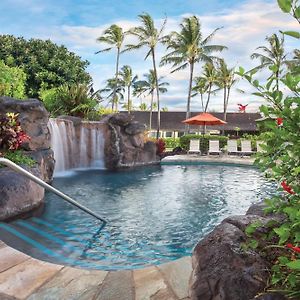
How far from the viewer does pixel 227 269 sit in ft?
8.47

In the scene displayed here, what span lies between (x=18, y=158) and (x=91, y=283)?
702cm

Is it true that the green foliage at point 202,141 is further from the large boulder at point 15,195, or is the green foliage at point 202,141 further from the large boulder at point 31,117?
the large boulder at point 15,195

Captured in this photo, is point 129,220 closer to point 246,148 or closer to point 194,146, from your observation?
point 194,146

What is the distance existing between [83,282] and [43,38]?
3537 centimetres

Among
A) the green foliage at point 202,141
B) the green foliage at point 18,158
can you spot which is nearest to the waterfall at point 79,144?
the green foliage at point 18,158

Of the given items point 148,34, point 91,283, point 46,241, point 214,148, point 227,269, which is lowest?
point 46,241

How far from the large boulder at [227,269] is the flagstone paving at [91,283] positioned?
2.02ft

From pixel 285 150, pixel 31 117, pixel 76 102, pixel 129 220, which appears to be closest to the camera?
pixel 285 150

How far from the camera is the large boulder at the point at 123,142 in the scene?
17.9 meters

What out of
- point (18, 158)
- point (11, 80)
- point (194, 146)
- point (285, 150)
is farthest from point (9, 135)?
point (194, 146)

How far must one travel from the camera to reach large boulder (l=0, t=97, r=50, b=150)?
12398mm

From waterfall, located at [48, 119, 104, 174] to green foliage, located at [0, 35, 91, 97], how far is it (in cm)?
1527

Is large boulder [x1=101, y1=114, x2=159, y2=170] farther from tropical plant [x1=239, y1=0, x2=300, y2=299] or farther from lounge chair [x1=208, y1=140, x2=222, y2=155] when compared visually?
tropical plant [x1=239, y1=0, x2=300, y2=299]

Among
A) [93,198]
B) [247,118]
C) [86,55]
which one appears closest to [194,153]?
[93,198]
